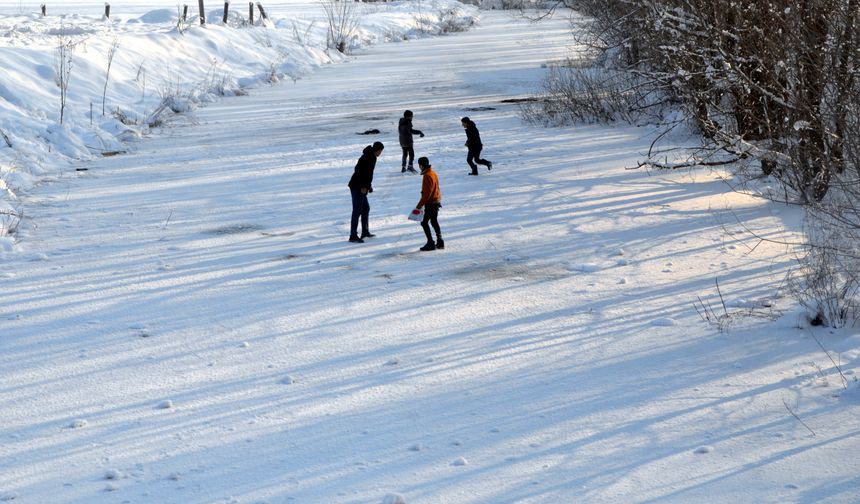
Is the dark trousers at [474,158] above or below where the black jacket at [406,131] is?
below

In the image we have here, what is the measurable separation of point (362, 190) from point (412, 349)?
4.02 meters

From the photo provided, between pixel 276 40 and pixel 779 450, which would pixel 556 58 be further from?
pixel 779 450

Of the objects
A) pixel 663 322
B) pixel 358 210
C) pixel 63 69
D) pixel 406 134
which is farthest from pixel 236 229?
pixel 63 69

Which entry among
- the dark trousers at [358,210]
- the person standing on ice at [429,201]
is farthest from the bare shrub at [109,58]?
the person standing on ice at [429,201]

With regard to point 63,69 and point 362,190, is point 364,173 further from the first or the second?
point 63,69

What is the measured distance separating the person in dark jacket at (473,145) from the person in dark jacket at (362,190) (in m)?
3.86

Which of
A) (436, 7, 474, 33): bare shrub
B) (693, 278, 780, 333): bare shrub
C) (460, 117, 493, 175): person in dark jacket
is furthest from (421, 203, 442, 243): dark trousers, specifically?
(436, 7, 474, 33): bare shrub

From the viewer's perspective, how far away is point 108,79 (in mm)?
25375

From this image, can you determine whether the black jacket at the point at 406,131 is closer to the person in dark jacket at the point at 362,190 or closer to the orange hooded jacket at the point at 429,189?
the person in dark jacket at the point at 362,190

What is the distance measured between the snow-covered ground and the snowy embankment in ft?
5.63

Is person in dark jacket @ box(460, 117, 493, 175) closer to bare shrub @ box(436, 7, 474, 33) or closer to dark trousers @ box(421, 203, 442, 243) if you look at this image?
dark trousers @ box(421, 203, 442, 243)

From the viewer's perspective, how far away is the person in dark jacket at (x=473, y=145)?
1572cm

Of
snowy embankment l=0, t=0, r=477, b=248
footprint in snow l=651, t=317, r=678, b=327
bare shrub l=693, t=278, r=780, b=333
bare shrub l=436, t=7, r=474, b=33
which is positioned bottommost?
bare shrub l=436, t=7, r=474, b=33

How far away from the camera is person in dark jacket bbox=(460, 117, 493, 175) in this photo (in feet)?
51.6
